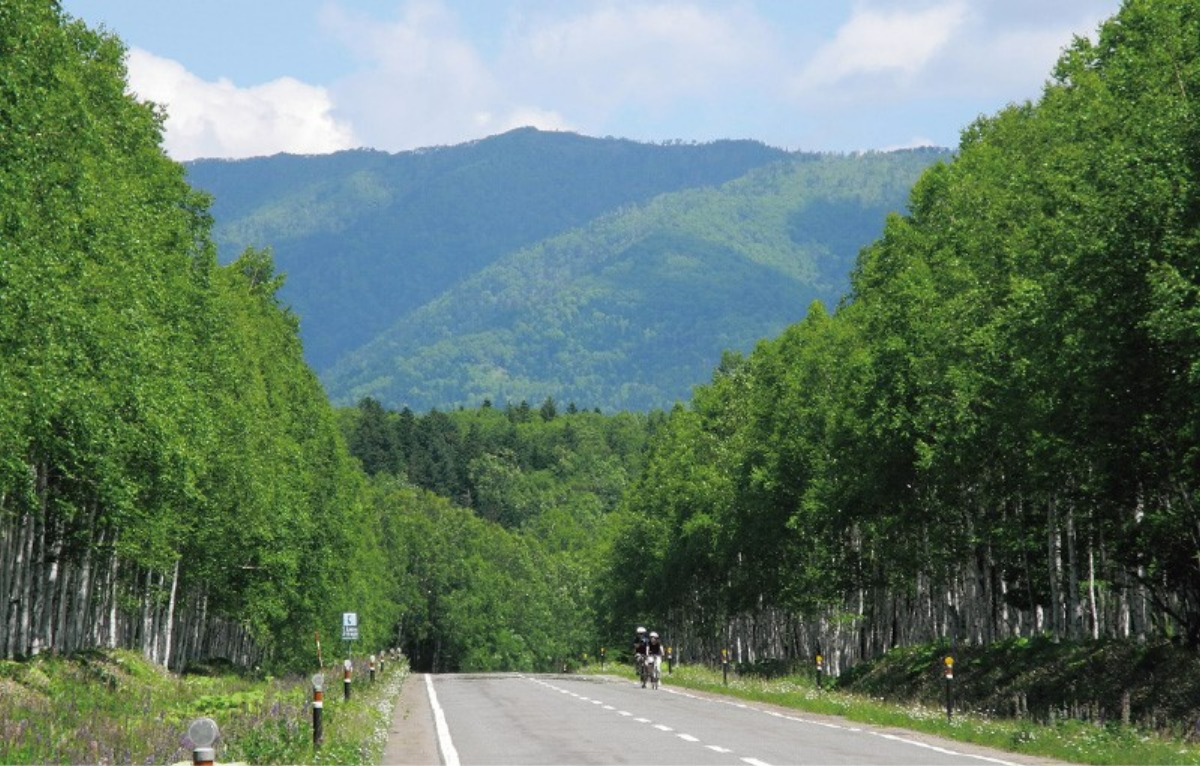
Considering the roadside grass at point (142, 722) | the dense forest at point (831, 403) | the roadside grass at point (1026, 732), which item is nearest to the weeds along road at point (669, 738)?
the roadside grass at point (1026, 732)

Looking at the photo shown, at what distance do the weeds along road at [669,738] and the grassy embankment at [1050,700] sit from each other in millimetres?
901

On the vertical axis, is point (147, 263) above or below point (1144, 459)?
above

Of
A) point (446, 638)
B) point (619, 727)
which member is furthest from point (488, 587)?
point (619, 727)

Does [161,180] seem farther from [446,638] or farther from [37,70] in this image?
[446,638]

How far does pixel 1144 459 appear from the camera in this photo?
30719 mm

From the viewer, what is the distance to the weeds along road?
2175 cm

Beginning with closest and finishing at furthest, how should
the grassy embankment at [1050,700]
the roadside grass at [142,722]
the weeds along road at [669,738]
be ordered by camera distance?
the roadside grass at [142,722] → the weeds along road at [669,738] → the grassy embankment at [1050,700]

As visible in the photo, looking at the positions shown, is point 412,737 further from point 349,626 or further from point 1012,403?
point 349,626

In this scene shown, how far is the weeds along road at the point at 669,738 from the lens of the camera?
71.4 feet

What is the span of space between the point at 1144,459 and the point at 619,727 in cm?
1077

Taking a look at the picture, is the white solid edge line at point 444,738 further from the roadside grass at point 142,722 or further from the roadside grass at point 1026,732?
the roadside grass at point 1026,732

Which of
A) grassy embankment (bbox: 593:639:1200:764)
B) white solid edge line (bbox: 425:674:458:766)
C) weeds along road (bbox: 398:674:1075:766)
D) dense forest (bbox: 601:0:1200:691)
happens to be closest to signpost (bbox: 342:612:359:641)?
white solid edge line (bbox: 425:674:458:766)

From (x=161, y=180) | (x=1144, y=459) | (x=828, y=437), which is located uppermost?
(x=161, y=180)

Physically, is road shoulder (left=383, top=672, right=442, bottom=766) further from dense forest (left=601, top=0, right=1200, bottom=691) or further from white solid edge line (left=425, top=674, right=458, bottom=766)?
dense forest (left=601, top=0, right=1200, bottom=691)
